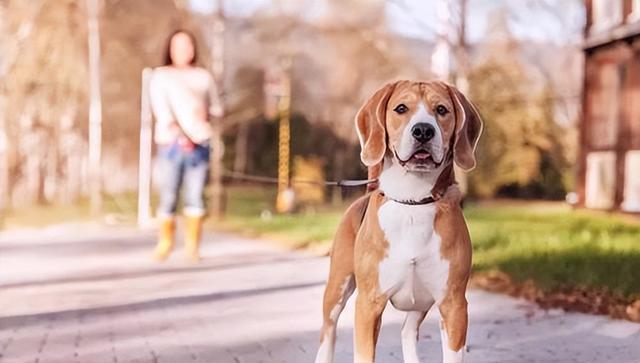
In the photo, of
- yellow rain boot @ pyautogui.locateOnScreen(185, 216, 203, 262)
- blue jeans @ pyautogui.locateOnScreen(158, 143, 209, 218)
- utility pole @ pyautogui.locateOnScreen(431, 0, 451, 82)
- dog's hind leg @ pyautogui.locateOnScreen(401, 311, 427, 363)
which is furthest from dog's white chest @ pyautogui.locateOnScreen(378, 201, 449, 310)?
utility pole @ pyautogui.locateOnScreen(431, 0, 451, 82)

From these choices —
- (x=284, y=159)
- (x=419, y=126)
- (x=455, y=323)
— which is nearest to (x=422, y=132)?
(x=419, y=126)

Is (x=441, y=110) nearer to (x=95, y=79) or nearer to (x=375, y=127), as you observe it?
(x=375, y=127)

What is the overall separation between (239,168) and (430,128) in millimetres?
27863

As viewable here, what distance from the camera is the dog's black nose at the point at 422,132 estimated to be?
2818 mm

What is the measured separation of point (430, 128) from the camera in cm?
283

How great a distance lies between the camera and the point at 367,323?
9.96 ft

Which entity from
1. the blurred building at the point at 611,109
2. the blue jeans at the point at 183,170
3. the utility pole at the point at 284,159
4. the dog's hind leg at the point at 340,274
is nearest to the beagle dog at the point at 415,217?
the dog's hind leg at the point at 340,274

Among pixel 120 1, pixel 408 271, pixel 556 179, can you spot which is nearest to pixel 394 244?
pixel 408 271

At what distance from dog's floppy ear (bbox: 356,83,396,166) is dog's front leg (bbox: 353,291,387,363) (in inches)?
19.7

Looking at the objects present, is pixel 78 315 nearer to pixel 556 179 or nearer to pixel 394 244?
pixel 394 244

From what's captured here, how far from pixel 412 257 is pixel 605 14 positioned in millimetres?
20897

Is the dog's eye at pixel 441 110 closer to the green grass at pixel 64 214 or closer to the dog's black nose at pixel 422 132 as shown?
the dog's black nose at pixel 422 132

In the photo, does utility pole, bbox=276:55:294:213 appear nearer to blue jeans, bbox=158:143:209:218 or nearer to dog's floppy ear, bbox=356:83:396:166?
blue jeans, bbox=158:143:209:218

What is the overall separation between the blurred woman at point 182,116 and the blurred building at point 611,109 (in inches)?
552
